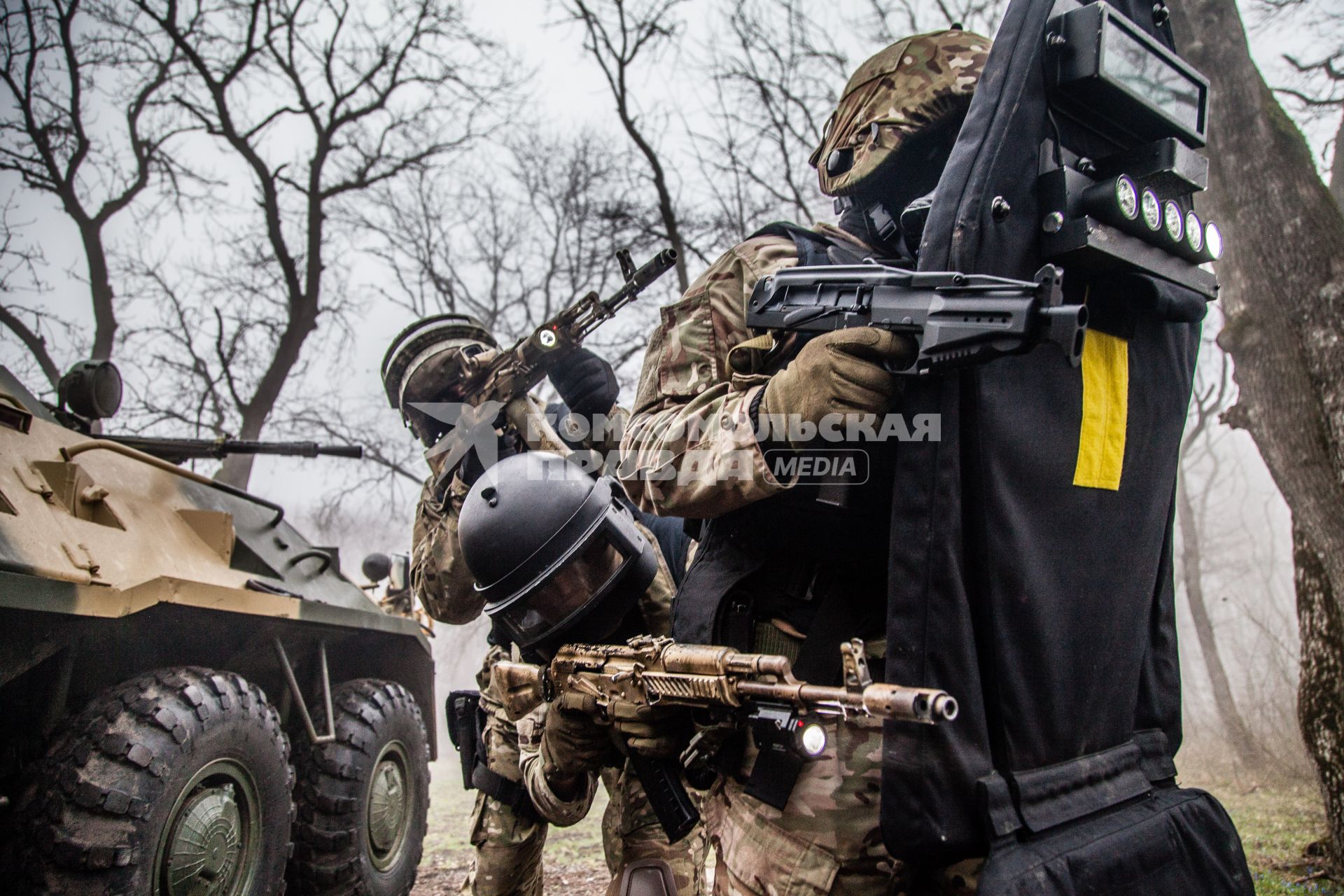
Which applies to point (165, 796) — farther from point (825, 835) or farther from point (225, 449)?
point (225, 449)

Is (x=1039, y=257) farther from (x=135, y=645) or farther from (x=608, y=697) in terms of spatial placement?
(x=135, y=645)

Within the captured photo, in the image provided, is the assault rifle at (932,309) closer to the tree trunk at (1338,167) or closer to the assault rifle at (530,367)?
the assault rifle at (530,367)

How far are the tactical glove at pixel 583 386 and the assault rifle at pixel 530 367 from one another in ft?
0.17

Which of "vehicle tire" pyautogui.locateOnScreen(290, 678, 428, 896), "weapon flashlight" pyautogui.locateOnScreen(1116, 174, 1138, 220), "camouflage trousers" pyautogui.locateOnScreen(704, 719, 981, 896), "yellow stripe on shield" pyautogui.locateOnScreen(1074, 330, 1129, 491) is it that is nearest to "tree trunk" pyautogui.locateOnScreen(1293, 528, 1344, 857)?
"yellow stripe on shield" pyautogui.locateOnScreen(1074, 330, 1129, 491)

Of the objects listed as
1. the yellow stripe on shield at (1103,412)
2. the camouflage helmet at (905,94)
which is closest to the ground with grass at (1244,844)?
the yellow stripe on shield at (1103,412)

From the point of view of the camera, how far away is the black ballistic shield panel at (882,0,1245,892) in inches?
51.5

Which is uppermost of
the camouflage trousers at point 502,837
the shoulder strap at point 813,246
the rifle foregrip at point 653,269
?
the rifle foregrip at point 653,269

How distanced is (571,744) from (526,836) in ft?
5.35

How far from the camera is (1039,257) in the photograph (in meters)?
1.47

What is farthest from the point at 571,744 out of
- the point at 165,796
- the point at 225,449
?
the point at 225,449

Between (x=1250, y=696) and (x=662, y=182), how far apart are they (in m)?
10.1

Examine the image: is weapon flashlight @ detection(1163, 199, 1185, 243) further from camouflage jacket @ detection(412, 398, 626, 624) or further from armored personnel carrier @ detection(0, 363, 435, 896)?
armored personnel carrier @ detection(0, 363, 435, 896)

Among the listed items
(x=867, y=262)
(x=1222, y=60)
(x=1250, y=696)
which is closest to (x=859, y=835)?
(x=867, y=262)

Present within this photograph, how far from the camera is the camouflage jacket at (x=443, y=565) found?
3.70 metres
